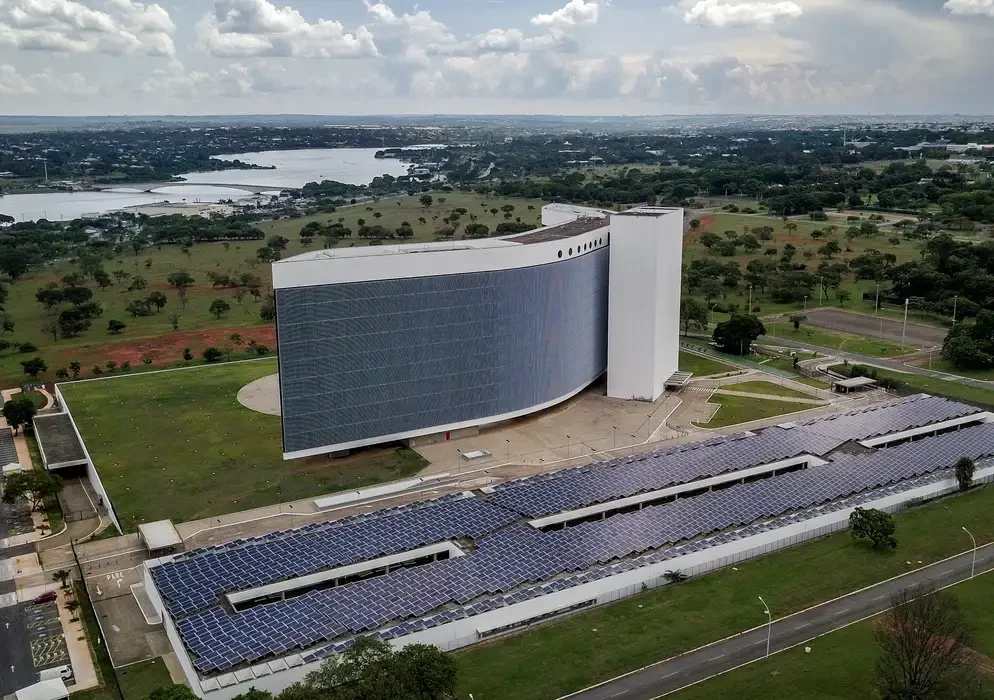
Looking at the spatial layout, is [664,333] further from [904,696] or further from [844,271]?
[844,271]


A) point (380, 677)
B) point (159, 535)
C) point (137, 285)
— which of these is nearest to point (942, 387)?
point (380, 677)

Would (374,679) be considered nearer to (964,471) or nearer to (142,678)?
(142,678)

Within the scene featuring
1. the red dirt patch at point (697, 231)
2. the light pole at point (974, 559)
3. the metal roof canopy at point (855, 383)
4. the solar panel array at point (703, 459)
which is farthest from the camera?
the red dirt patch at point (697, 231)

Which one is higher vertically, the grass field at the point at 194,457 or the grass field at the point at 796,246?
the grass field at the point at 796,246

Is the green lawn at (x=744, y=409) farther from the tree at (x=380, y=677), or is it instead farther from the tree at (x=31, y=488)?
the tree at (x=31, y=488)

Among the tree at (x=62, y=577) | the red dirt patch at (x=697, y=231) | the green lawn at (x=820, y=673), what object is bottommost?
the green lawn at (x=820, y=673)

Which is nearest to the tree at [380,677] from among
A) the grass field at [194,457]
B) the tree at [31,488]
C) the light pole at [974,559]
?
the grass field at [194,457]
